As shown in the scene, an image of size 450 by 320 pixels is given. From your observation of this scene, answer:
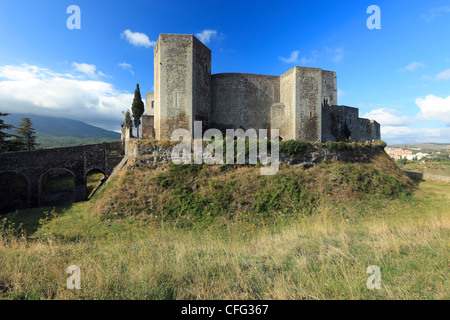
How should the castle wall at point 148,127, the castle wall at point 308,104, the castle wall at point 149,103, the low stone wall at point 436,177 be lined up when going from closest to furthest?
the low stone wall at point 436,177, the castle wall at point 148,127, the castle wall at point 308,104, the castle wall at point 149,103

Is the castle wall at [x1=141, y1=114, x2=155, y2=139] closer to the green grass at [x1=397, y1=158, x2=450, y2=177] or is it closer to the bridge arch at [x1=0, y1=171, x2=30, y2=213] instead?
the bridge arch at [x1=0, y1=171, x2=30, y2=213]

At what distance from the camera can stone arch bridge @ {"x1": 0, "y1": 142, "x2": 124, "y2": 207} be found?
1524 cm

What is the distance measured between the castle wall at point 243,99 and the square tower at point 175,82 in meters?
3.59

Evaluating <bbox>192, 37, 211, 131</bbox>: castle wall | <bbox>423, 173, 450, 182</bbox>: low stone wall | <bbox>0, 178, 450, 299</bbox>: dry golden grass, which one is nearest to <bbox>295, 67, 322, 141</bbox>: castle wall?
<bbox>192, 37, 211, 131</bbox>: castle wall

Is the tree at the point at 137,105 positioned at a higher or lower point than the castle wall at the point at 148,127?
higher

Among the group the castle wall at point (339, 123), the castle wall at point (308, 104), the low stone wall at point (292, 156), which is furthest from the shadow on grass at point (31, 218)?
the castle wall at point (339, 123)

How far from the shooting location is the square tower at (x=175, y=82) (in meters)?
16.7

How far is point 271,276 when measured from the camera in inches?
116

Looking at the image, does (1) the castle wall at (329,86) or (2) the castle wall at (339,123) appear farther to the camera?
(1) the castle wall at (329,86)

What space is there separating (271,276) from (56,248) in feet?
14.7

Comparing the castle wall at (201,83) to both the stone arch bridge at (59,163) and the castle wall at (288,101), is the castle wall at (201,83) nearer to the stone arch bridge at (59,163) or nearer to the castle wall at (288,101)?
the castle wall at (288,101)

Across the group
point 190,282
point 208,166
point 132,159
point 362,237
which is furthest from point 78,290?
point 132,159

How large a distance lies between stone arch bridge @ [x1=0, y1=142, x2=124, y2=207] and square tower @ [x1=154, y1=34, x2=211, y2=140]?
22.8 ft

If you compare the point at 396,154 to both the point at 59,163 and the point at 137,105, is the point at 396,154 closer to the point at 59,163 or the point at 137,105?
the point at 137,105
